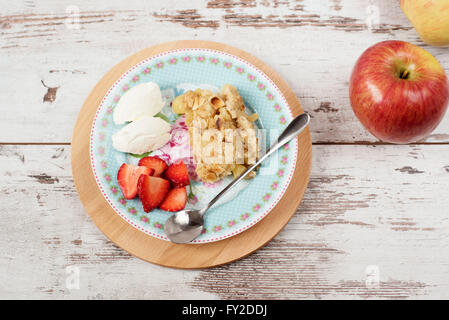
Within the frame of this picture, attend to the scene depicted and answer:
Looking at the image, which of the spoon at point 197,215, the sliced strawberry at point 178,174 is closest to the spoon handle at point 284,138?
the spoon at point 197,215

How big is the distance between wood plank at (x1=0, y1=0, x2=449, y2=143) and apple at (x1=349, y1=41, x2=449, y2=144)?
147 mm

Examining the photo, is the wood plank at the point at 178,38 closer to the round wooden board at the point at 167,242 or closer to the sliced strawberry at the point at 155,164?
the round wooden board at the point at 167,242

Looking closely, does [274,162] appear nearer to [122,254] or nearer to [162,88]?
[162,88]

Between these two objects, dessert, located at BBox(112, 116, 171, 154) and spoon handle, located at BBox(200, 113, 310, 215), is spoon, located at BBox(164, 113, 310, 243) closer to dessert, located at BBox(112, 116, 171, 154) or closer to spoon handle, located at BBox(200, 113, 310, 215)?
spoon handle, located at BBox(200, 113, 310, 215)

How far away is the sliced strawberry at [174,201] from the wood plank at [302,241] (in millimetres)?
191

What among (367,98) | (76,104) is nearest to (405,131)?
(367,98)

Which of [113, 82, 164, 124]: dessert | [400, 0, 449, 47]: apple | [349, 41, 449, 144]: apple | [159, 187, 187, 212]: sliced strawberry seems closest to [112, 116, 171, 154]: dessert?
[113, 82, 164, 124]: dessert

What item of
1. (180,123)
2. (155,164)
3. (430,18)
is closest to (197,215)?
(155,164)

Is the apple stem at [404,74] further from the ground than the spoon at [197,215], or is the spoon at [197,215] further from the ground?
the apple stem at [404,74]

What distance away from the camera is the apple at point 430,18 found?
4.10 feet

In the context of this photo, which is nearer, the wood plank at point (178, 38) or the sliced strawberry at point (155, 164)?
the sliced strawberry at point (155, 164)

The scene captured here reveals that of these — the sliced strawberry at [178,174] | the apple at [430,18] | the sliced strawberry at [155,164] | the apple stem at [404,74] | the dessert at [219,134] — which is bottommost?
the sliced strawberry at [178,174]

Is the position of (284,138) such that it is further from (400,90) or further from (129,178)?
(129,178)

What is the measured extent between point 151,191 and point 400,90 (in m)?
0.75
